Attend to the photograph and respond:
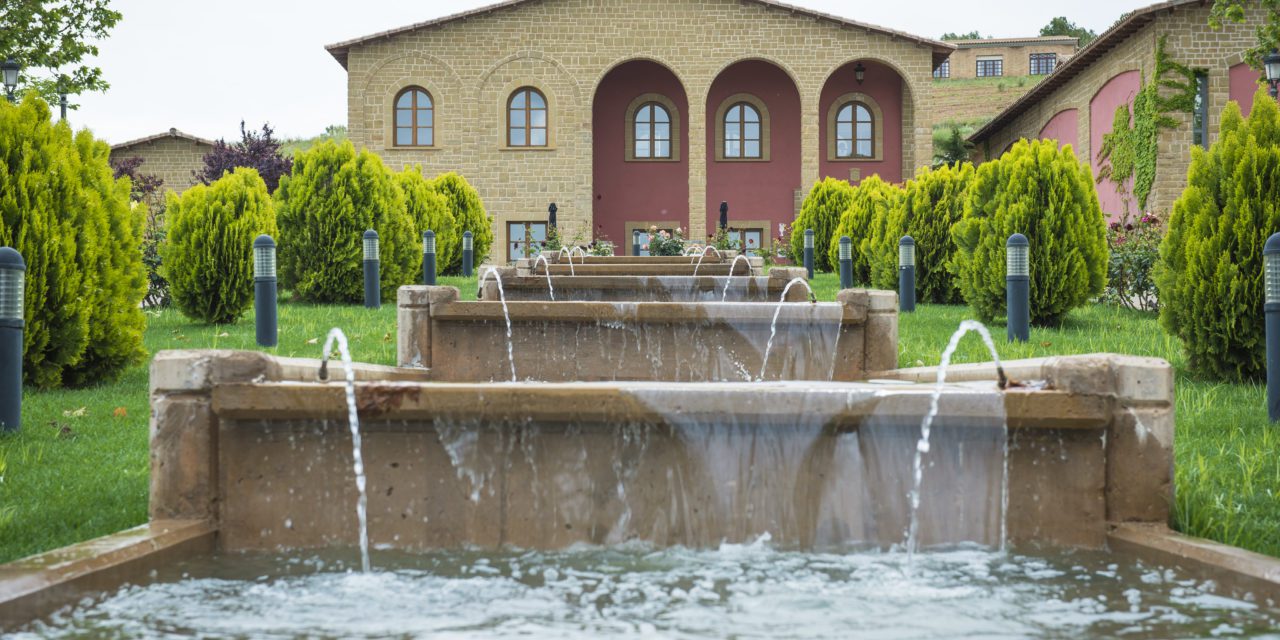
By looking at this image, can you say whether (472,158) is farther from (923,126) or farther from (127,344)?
(127,344)

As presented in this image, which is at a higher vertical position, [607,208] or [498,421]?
[607,208]

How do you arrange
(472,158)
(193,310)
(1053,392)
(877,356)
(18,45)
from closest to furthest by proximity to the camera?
1. (1053,392)
2. (877,356)
3. (193,310)
4. (18,45)
5. (472,158)

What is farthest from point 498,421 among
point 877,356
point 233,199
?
point 233,199

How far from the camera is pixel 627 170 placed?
29.5m

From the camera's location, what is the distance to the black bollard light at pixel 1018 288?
323 inches

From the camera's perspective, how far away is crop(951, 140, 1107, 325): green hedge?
363 inches

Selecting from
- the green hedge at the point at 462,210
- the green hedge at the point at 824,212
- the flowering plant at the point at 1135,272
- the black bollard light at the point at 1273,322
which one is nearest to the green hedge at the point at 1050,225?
the flowering plant at the point at 1135,272

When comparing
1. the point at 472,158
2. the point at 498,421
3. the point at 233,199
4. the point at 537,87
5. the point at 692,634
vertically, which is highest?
the point at 537,87

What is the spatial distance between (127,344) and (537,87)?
21.5 metres

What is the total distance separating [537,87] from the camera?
27.6m

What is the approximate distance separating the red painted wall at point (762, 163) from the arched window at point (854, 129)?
110 cm

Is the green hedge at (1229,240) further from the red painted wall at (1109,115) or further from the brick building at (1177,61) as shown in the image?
the red painted wall at (1109,115)

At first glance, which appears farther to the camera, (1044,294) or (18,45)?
(18,45)

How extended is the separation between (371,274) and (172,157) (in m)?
26.3
